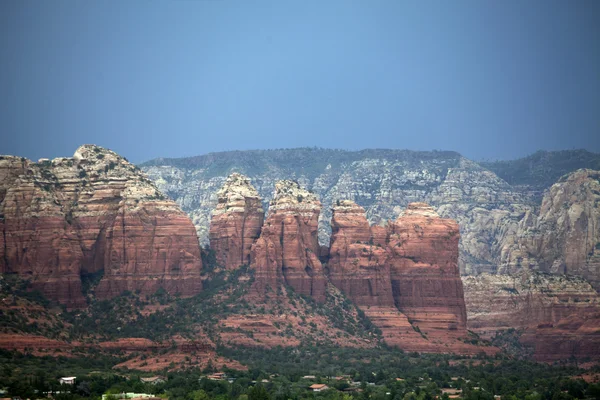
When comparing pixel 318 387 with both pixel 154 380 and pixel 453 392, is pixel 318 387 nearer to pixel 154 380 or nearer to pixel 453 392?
pixel 453 392

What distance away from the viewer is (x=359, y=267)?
592ft

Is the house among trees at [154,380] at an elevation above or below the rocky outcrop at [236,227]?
below

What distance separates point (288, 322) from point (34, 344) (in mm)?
27627

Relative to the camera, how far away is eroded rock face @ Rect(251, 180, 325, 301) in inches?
6870

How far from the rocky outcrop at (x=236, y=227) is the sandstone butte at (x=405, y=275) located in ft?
28.7

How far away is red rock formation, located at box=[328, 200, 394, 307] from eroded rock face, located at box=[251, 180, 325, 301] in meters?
3.01


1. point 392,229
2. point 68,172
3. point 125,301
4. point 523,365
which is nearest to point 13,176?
point 68,172

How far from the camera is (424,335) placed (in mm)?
178875

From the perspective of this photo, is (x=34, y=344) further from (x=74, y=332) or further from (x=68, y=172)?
(x=68, y=172)

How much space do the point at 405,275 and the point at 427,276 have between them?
88.4 inches

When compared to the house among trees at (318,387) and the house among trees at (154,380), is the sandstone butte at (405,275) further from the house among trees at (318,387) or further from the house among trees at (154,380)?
the house among trees at (154,380)

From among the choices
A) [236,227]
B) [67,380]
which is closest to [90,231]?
[236,227]

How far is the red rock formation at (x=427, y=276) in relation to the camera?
182 m

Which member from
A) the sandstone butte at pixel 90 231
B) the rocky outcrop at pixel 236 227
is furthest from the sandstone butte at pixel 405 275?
the sandstone butte at pixel 90 231
